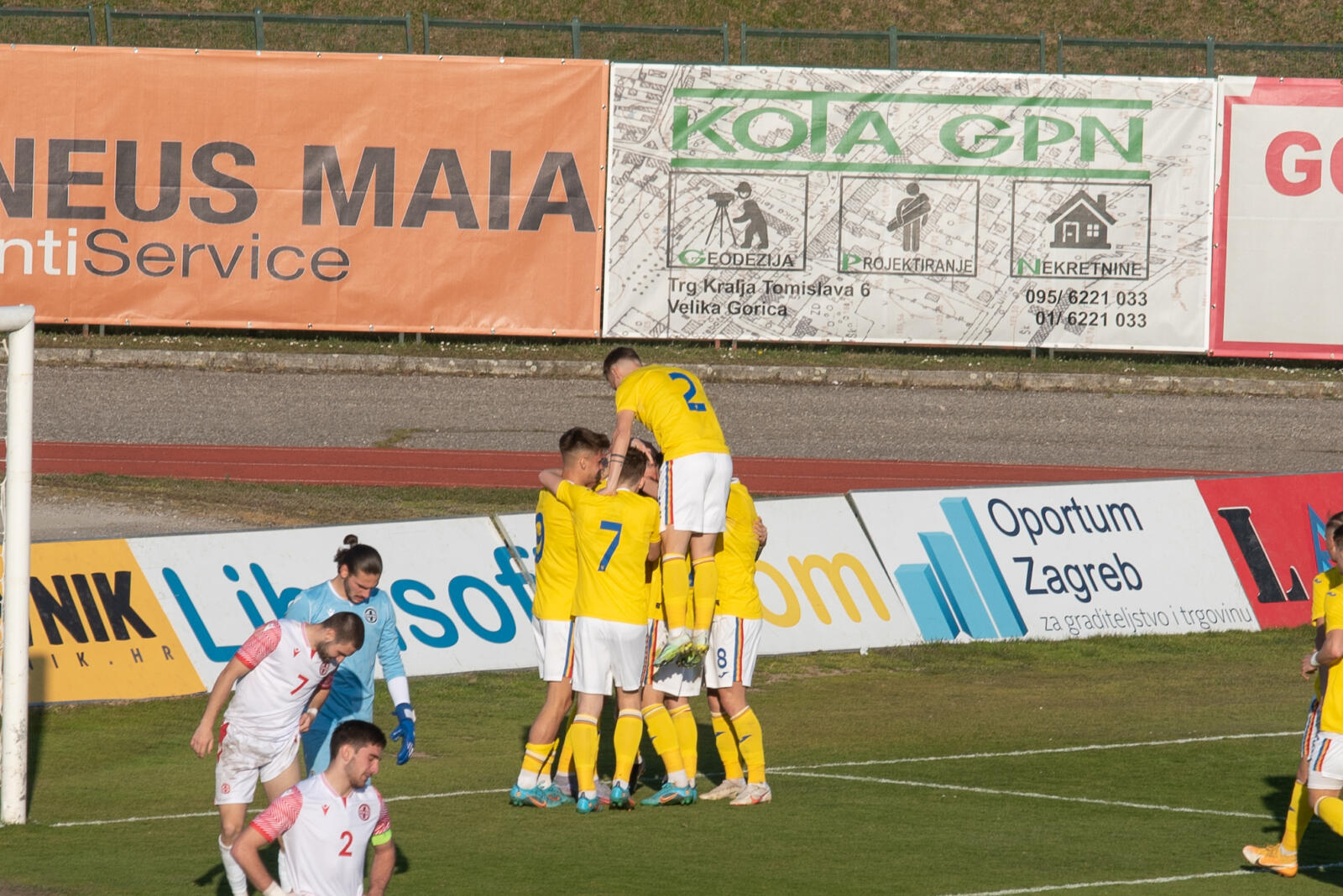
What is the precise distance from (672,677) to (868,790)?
1.54 m

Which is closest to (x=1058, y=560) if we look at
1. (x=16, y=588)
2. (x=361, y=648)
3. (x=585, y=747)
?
(x=585, y=747)

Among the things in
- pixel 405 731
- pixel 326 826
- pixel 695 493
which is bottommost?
pixel 326 826

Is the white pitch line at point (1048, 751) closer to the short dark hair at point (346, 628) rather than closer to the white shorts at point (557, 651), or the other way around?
the white shorts at point (557, 651)

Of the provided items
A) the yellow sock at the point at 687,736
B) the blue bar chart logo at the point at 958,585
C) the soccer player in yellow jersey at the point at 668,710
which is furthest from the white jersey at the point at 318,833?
the blue bar chart logo at the point at 958,585

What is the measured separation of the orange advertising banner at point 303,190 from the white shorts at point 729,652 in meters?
16.2

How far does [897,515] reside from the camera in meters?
15.0

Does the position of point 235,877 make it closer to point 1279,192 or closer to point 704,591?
point 704,591

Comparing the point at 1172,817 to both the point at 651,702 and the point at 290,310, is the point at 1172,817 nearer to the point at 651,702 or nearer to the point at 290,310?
the point at 651,702

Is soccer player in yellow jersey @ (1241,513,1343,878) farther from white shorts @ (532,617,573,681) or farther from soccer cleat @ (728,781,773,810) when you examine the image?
white shorts @ (532,617,573,681)

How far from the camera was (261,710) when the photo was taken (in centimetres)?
793

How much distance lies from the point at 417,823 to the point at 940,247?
18064 mm

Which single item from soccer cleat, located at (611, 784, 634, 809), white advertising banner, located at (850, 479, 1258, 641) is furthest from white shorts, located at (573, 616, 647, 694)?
white advertising banner, located at (850, 479, 1258, 641)

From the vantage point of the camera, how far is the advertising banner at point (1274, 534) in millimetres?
15766

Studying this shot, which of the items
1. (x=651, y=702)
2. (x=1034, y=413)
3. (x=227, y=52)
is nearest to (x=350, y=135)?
(x=227, y=52)
